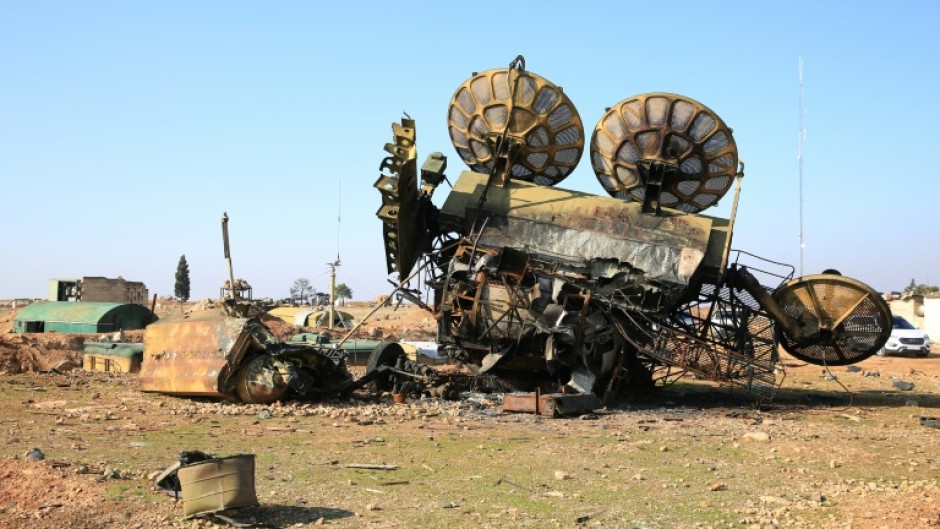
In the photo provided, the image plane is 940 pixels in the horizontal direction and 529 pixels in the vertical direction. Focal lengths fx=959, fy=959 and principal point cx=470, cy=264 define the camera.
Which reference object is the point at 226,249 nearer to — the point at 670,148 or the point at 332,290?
the point at 670,148

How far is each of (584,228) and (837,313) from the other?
5.87 meters

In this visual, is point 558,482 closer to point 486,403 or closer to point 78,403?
point 486,403

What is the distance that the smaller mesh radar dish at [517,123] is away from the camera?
20750mm

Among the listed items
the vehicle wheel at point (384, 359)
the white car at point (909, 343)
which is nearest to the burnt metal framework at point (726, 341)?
the vehicle wheel at point (384, 359)

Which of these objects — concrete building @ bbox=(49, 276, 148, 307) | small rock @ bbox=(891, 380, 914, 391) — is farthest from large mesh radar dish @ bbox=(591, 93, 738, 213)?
concrete building @ bbox=(49, 276, 148, 307)

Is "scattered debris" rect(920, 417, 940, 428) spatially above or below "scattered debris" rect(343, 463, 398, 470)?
above

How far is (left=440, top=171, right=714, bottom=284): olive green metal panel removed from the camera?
19.7m

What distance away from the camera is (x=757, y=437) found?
45.9ft

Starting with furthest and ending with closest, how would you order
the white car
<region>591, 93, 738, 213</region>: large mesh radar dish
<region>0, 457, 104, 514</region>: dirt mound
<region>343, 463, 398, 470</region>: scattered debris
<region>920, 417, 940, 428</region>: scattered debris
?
the white car
<region>591, 93, 738, 213</region>: large mesh radar dish
<region>920, 417, 940, 428</region>: scattered debris
<region>343, 463, 398, 470</region>: scattered debris
<region>0, 457, 104, 514</region>: dirt mound

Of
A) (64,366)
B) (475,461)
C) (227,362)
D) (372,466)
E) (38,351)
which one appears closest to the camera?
(372,466)

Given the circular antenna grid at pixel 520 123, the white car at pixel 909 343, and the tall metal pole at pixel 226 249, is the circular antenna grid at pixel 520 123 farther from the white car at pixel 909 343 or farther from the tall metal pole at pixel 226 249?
the white car at pixel 909 343

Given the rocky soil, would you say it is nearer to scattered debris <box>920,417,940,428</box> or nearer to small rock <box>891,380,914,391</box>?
scattered debris <box>920,417,940,428</box>

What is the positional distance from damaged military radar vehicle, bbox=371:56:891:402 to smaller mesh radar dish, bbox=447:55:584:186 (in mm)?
31

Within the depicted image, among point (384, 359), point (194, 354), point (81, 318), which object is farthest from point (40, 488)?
point (81, 318)
